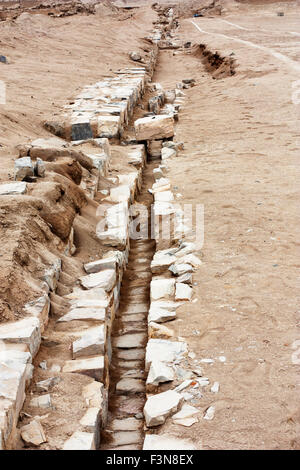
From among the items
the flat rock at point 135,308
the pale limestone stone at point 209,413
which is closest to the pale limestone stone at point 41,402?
the pale limestone stone at point 209,413

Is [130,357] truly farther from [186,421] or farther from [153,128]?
[153,128]

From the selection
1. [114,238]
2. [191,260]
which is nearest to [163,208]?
[114,238]

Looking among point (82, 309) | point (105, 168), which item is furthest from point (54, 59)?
point (82, 309)

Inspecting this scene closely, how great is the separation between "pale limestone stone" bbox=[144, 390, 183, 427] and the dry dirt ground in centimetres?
11

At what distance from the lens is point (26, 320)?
12.5 feet

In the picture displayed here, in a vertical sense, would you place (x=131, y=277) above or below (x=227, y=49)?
below

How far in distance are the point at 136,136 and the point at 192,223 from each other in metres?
4.17

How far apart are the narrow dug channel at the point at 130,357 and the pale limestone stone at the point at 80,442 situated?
31 cm

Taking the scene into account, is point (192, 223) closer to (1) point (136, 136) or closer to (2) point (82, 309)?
(2) point (82, 309)

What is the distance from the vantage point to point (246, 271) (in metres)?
4.93

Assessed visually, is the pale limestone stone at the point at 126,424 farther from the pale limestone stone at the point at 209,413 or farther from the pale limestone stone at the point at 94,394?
the pale limestone stone at the point at 209,413

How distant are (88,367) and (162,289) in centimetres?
139

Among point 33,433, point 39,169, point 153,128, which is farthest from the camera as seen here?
point 153,128

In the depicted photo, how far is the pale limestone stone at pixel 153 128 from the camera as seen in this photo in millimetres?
9758
